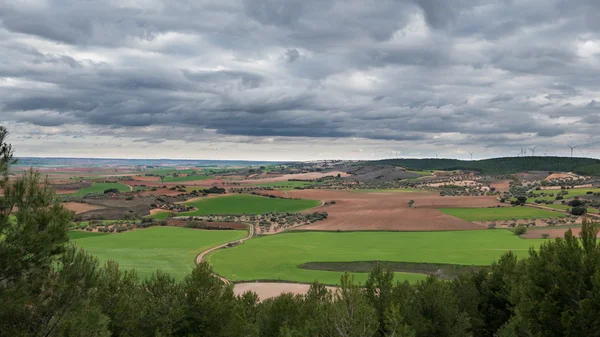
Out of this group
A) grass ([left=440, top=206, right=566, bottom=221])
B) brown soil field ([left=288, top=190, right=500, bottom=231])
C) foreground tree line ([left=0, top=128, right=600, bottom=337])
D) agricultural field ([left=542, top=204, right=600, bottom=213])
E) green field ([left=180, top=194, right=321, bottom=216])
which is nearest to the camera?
foreground tree line ([left=0, top=128, right=600, bottom=337])

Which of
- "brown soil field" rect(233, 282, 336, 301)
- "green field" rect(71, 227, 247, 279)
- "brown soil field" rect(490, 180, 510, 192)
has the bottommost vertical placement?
"green field" rect(71, 227, 247, 279)

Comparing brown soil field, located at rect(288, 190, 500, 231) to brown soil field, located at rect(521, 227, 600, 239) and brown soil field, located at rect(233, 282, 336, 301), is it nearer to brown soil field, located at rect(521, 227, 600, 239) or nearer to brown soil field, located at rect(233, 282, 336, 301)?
Result: brown soil field, located at rect(521, 227, 600, 239)

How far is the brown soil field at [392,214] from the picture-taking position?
8994 centimetres

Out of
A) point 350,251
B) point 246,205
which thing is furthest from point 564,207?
point 246,205

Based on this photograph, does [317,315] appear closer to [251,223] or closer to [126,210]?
[251,223]

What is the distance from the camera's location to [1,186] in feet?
51.8

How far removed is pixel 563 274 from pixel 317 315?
1410 cm

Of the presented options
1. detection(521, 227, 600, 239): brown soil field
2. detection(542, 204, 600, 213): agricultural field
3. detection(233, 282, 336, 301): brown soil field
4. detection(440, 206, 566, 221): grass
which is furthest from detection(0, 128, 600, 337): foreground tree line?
detection(542, 204, 600, 213): agricultural field

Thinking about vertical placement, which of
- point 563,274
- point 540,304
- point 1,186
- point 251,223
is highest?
point 1,186

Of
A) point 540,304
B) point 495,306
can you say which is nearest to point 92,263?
point 540,304

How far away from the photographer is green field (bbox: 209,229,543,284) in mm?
51719

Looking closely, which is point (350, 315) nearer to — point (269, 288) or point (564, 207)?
point (269, 288)

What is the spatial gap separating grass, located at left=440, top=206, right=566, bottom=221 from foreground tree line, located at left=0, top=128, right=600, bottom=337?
6331 centimetres

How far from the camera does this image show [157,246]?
69625mm
